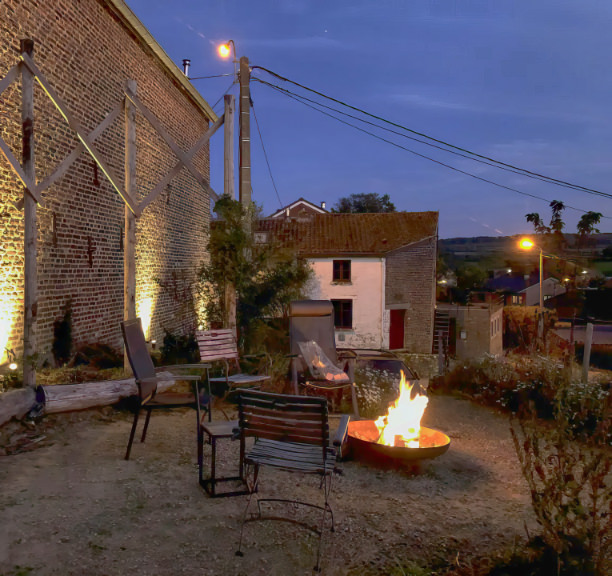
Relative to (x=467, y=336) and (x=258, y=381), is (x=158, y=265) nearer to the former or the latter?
(x=258, y=381)

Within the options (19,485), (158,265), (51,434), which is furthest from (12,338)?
(158,265)

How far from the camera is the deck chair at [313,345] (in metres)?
6.59

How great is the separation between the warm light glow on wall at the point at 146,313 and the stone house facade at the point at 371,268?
41.9 ft

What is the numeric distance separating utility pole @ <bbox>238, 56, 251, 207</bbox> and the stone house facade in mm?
15153

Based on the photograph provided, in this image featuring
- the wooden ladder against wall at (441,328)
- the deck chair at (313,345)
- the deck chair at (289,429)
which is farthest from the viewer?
the wooden ladder against wall at (441,328)

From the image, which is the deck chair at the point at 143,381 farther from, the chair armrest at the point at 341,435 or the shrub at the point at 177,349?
the shrub at the point at 177,349

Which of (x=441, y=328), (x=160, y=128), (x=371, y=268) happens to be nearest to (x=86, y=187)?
(x=160, y=128)

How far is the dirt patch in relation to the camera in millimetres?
2900

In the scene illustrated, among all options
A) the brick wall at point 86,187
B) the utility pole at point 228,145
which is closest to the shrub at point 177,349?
the brick wall at point 86,187

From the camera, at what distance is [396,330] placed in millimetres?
26469

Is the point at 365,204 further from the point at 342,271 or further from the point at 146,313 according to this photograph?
the point at 146,313

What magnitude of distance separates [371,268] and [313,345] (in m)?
17.8

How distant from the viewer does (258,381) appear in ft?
19.7

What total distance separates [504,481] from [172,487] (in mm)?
2711
